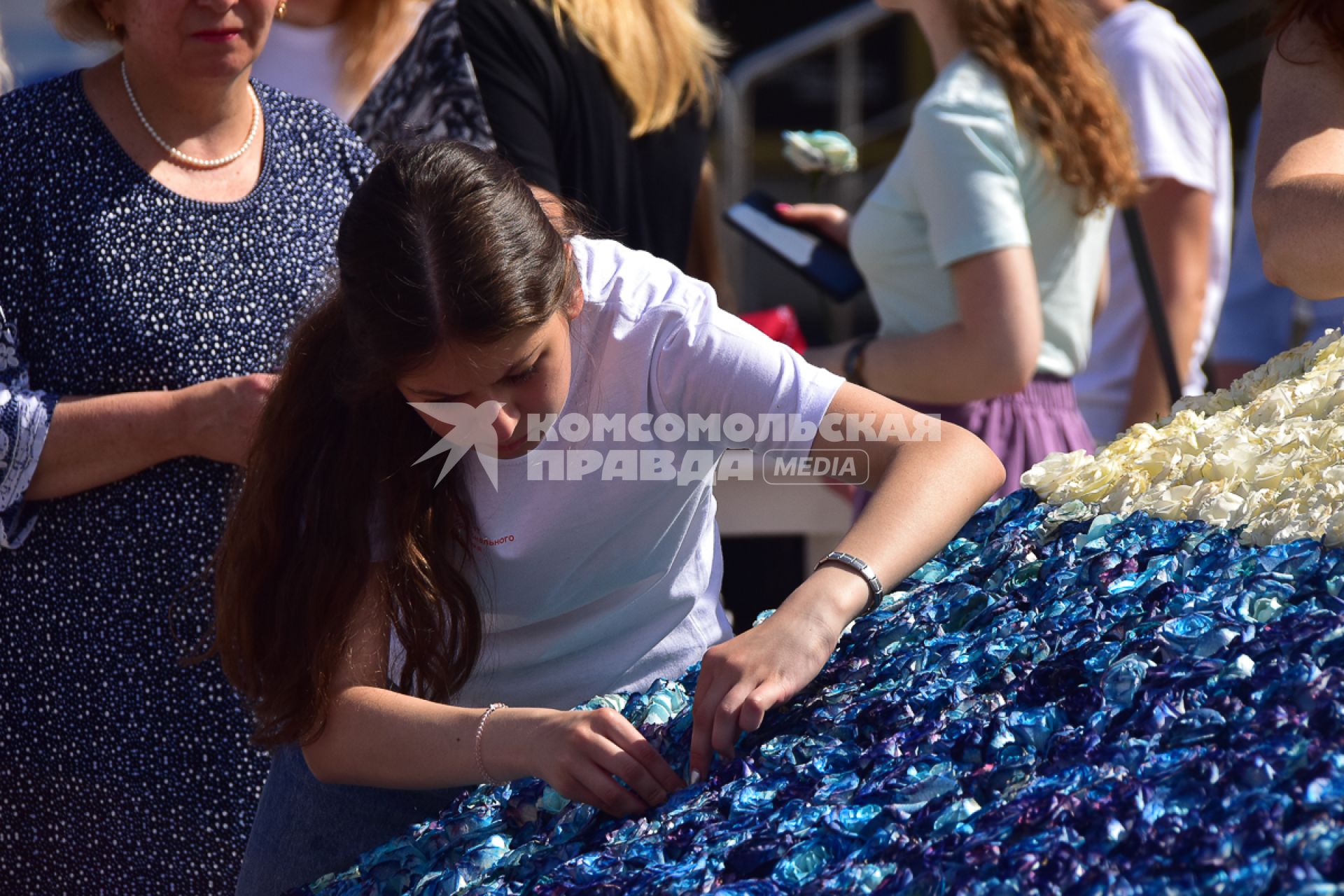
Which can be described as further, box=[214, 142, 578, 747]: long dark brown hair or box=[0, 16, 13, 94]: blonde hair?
box=[0, 16, 13, 94]: blonde hair

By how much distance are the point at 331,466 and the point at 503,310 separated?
0.29 meters

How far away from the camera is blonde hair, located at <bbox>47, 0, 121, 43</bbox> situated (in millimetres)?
1897

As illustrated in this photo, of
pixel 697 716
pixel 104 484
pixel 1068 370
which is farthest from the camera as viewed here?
pixel 1068 370

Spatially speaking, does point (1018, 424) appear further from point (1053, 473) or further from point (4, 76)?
point (4, 76)

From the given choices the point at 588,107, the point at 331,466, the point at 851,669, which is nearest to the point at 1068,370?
the point at 588,107

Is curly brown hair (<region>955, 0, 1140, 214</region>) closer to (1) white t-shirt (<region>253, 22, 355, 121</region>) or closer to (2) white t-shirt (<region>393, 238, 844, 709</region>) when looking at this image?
(2) white t-shirt (<region>393, 238, 844, 709</region>)

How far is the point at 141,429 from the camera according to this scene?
1.79 meters

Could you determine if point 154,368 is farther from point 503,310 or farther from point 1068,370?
point 1068,370

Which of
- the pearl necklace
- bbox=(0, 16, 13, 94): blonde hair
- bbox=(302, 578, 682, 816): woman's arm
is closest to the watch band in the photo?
bbox=(302, 578, 682, 816): woman's arm

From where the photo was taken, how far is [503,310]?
143 centimetres

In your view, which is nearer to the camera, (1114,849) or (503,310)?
(1114,849)

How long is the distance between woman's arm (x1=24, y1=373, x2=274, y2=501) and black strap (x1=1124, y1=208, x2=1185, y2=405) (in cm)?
158

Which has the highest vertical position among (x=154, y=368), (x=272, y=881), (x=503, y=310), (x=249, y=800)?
(x=503, y=310)

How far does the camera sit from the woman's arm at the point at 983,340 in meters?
2.20
